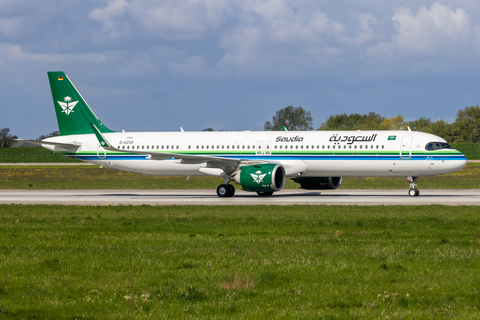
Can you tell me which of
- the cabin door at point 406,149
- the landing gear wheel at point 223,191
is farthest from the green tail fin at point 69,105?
the cabin door at point 406,149

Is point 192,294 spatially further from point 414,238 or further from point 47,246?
point 414,238

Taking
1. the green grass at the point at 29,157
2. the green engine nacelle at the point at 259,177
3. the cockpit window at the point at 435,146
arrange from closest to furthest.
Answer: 1. the green engine nacelle at the point at 259,177
2. the cockpit window at the point at 435,146
3. the green grass at the point at 29,157

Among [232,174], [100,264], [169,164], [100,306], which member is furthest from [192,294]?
[169,164]

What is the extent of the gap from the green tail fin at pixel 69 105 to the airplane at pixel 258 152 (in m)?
0.07

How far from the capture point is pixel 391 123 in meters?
137

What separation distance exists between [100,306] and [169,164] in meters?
25.8

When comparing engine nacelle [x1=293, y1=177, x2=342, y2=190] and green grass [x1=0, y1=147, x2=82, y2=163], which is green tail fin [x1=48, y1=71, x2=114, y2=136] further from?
green grass [x1=0, y1=147, x2=82, y2=163]

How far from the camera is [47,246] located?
13.7 metres

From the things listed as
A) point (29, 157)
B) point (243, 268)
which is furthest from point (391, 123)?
point (243, 268)

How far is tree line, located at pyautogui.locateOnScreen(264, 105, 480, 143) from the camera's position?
11450 cm

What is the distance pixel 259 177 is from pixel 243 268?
18667 mm

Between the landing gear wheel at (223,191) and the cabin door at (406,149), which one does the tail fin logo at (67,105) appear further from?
the cabin door at (406,149)

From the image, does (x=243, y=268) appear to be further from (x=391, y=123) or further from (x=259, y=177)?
(x=391, y=123)

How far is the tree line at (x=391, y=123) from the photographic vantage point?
4508 inches
